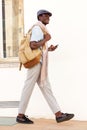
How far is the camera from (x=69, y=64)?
7.54 metres

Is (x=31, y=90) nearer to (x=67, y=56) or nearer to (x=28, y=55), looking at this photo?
(x=28, y=55)

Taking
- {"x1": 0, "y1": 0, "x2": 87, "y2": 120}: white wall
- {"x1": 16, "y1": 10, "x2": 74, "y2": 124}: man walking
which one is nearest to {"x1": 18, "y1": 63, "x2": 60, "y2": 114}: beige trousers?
{"x1": 16, "y1": 10, "x2": 74, "y2": 124}: man walking

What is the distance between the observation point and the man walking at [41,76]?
273 inches

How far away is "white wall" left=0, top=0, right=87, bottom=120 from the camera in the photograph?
7465 mm

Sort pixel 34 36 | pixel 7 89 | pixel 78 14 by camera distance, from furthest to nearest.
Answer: pixel 7 89, pixel 78 14, pixel 34 36

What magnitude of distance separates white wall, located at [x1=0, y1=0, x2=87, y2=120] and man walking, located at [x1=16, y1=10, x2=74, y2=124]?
1.69ft

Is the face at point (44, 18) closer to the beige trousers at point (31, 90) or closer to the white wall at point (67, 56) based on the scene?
the white wall at point (67, 56)

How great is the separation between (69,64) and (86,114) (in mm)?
864

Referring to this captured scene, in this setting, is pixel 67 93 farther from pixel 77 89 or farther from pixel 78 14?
pixel 78 14

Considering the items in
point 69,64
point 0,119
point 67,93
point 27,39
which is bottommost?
point 0,119

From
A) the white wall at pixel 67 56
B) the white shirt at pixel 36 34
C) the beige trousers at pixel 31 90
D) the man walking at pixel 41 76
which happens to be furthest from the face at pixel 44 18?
the beige trousers at pixel 31 90

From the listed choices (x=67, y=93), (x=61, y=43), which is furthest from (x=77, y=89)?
(x=61, y=43)

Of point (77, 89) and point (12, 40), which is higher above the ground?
point (12, 40)

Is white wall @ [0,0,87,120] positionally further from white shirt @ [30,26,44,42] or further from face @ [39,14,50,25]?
white shirt @ [30,26,44,42]
